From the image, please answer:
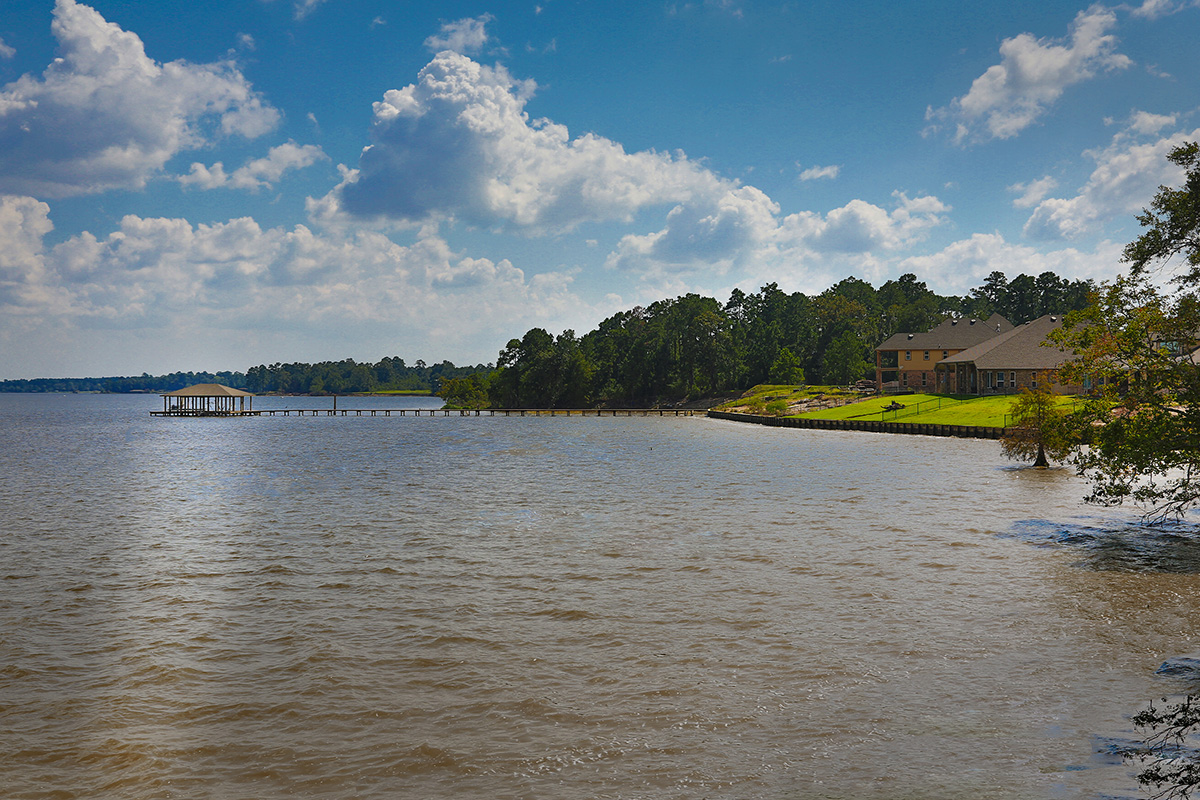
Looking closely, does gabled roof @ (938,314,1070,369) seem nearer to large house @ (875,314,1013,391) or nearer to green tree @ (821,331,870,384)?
large house @ (875,314,1013,391)

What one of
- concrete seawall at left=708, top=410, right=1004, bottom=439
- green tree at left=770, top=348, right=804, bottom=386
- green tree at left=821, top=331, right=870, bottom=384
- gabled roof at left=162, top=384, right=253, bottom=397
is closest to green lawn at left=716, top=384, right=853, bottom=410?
green tree at left=770, top=348, right=804, bottom=386

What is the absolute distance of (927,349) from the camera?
115 metres

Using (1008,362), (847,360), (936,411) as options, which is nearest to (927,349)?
(847,360)

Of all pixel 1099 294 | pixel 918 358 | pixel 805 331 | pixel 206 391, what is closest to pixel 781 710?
pixel 1099 294

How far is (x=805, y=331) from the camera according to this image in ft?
548

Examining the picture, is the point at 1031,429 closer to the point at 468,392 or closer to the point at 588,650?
the point at 588,650

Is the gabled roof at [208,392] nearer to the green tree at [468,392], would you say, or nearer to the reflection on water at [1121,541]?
the green tree at [468,392]

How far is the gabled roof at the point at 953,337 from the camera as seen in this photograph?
4441 inches

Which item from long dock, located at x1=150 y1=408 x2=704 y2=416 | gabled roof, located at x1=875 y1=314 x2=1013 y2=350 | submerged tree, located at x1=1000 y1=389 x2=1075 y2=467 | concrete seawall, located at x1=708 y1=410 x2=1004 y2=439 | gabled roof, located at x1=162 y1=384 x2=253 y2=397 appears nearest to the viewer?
submerged tree, located at x1=1000 y1=389 x2=1075 y2=467

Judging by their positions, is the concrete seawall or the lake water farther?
the concrete seawall

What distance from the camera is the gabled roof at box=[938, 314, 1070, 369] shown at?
83.8m

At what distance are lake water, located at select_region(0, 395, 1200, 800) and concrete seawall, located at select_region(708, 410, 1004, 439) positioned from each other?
1469 inches

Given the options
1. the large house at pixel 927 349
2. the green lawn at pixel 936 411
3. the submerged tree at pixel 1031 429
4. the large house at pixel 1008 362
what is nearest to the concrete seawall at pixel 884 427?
the green lawn at pixel 936 411

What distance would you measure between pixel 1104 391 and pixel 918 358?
334 ft
